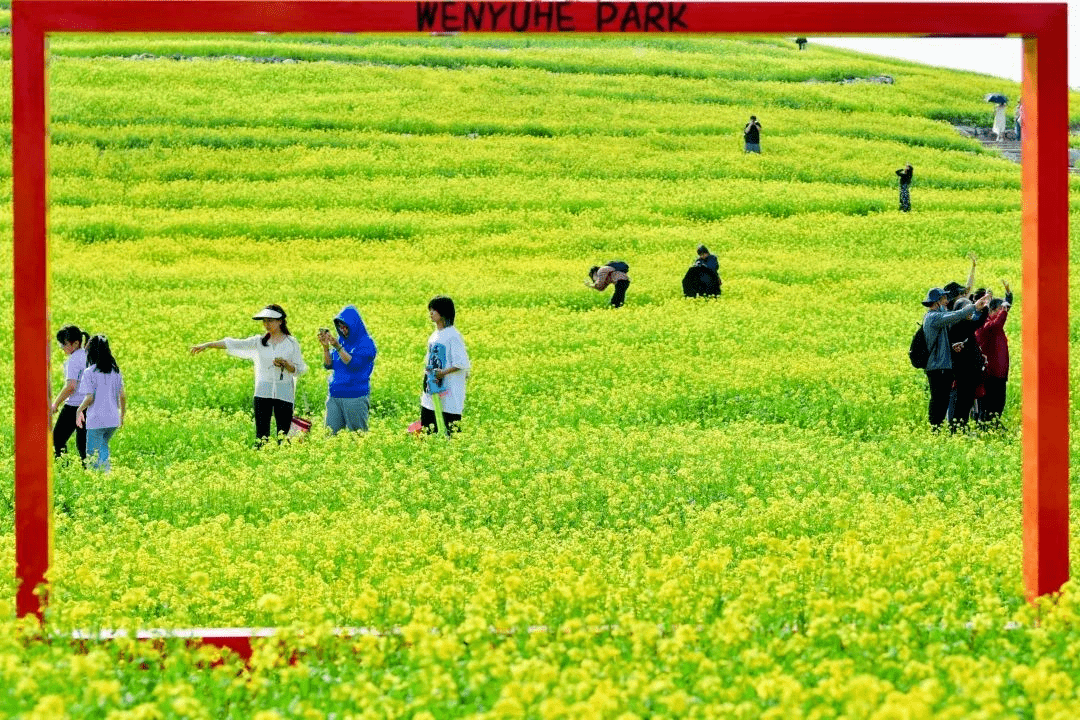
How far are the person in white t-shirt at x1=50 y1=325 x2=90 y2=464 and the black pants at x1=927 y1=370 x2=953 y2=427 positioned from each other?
34.4ft

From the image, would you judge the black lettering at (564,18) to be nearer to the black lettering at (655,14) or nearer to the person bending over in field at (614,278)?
the black lettering at (655,14)

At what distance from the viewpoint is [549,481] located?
50.8ft

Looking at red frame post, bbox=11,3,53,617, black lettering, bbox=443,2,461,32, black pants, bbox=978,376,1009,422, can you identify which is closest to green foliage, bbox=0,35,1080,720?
red frame post, bbox=11,3,53,617

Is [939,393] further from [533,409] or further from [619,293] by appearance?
[619,293]

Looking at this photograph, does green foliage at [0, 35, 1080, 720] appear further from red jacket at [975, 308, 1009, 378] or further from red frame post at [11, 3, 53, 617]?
red jacket at [975, 308, 1009, 378]

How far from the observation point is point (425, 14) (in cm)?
889

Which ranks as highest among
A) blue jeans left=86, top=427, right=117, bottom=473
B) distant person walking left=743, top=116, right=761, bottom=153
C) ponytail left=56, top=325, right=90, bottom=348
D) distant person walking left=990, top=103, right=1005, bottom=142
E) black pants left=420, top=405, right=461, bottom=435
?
distant person walking left=990, top=103, right=1005, bottom=142

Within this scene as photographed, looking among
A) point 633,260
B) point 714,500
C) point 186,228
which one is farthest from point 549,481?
point 186,228

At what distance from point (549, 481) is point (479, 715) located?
8.76 meters

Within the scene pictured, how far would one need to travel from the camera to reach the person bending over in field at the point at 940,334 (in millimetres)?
19050

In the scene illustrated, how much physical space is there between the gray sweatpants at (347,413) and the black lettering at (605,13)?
9.85m

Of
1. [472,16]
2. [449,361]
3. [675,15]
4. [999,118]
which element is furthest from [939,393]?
[999,118]

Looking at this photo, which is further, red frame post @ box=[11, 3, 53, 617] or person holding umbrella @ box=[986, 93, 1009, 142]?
person holding umbrella @ box=[986, 93, 1009, 142]

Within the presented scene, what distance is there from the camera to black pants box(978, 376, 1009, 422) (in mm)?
20188
